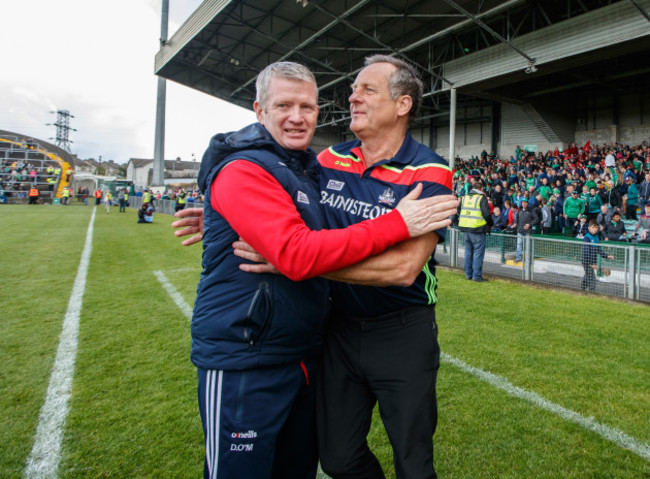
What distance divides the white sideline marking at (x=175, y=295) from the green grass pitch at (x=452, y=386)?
0.08 meters

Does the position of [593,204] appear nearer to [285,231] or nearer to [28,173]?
[285,231]

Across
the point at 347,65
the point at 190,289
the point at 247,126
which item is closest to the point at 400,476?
the point at 247,126

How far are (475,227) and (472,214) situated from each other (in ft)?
0.96

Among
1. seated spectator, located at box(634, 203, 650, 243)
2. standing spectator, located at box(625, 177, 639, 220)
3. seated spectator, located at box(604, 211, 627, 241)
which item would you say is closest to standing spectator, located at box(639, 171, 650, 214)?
standing spectator, located at box(625, 177, 639, 220)

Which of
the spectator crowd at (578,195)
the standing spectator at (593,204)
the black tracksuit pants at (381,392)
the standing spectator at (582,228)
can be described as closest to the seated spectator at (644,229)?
the spectator crowd at (578,195)

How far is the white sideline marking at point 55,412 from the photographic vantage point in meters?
2.48

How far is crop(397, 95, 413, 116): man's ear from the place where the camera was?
2.04 meters

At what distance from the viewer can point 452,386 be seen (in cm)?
360

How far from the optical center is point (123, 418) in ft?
9.82

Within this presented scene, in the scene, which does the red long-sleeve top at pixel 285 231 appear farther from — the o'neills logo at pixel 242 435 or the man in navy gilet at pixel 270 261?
the o'neills logo at pixel 242 435

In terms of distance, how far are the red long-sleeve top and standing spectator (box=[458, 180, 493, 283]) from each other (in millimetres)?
7759

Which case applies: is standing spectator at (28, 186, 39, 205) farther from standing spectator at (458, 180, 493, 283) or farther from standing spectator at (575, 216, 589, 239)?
standing spectator at (575, 216, 589, 239)

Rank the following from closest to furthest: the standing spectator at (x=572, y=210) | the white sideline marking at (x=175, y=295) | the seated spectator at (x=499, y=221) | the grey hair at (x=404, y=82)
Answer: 1. the grey hair at (x=404, y=82)
2. the white sideline marking at (x=175, y=295)
3. the standing spectator at (x=572, y=210)
4. the seated spectator at (x=499, y=221)

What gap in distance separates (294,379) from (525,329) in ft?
14.9
